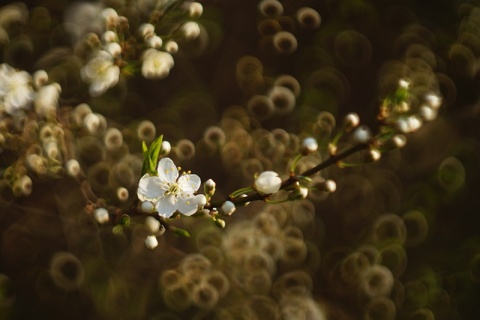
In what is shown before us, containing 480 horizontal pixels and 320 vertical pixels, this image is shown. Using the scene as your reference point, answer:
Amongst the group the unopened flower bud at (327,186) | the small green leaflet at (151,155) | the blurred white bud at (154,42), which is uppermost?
the blurred white bud at (154,42)

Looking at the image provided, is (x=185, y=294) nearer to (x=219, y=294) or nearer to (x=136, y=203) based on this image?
(x=219, y=294)

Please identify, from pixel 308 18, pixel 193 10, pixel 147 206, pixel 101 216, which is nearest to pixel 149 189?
pixel 147 206

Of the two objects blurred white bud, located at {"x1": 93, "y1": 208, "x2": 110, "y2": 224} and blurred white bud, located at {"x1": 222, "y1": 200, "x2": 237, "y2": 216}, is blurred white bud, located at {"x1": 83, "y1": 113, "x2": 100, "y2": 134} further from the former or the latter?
blurred white bud, located at {"x1": 222, "y1": 200, "x2": 237, "y2": 216}

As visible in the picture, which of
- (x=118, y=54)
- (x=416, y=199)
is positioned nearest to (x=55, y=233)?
(x=118, y=54)

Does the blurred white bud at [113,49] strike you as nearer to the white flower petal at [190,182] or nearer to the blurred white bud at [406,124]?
the white flower petal at [190,182]

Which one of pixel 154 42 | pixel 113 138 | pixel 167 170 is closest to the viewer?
pixel 167 170

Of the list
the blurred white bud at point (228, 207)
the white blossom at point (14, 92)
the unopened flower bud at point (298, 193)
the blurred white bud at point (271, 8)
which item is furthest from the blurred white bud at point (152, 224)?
the blurred white bud at point (271, 8)

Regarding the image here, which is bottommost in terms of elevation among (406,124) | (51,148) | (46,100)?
(51,148)

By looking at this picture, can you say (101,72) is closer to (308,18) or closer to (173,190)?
(173,190)
